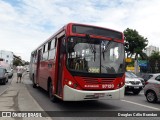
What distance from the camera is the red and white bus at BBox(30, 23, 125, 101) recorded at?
9016 millimetres

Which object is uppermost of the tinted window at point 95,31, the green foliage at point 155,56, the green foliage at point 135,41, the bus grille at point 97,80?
the green foliage at point 135,41

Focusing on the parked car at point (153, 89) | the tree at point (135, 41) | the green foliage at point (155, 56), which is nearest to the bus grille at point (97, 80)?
the parked car at point (153, 89)

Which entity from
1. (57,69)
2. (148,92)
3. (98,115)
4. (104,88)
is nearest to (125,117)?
(98,115)

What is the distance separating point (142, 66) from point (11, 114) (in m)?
56.7

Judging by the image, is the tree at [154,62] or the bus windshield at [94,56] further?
the tree at [154,62]

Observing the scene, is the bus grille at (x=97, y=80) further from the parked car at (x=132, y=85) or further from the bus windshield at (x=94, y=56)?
the parked car at (x=132, y=85)

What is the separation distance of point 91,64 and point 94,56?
360 millimetres

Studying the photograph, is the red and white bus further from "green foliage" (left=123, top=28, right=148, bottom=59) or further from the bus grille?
"green foliage" (left=123, top=28, right=148, bottom=59)

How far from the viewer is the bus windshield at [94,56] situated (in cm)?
913

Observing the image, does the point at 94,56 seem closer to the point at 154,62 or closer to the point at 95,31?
the point at 95,31

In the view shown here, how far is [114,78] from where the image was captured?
9633 mm

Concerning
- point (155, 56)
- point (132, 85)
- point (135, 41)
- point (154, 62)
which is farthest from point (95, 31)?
point (155, 56)

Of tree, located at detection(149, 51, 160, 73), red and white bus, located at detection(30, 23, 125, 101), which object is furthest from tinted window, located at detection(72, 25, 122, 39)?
tree, located at detection(149, 51, 160, 73)

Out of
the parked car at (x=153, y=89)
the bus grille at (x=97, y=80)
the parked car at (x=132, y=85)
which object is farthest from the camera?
the parked car at (x=132, y=85)
